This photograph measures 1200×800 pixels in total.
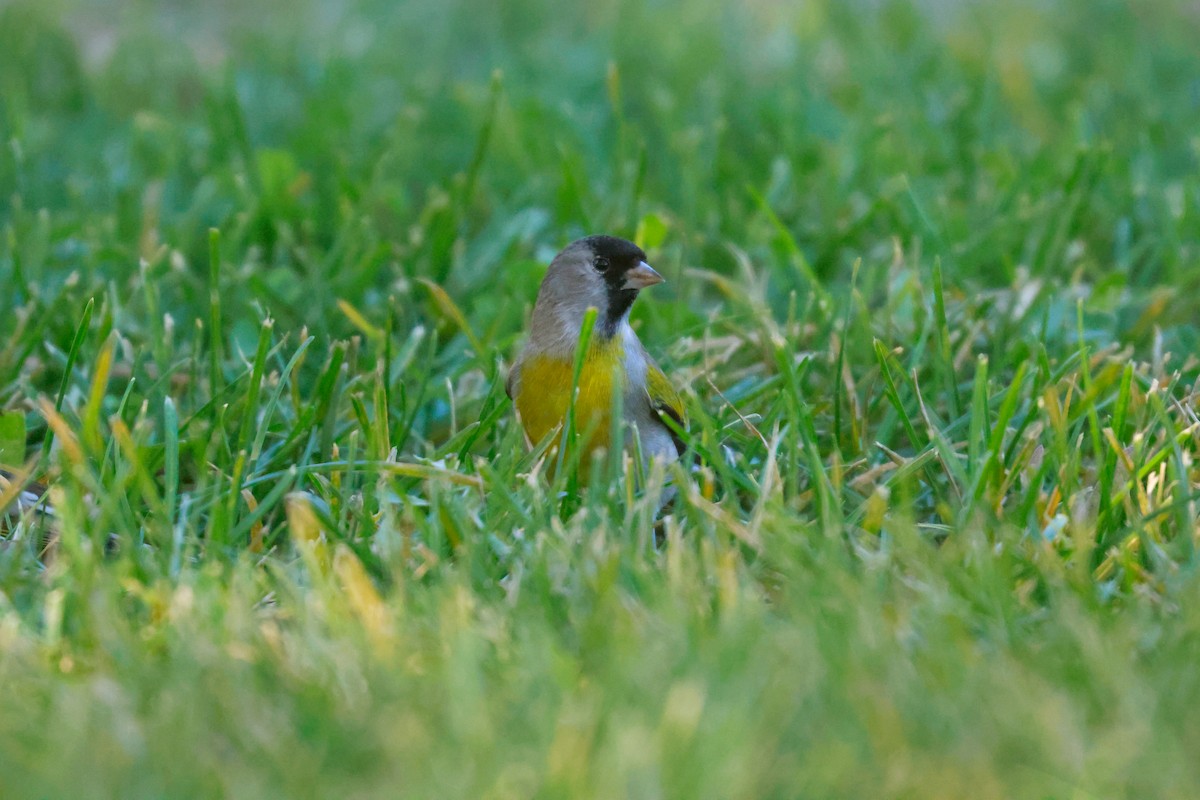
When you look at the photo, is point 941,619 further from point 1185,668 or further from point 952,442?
point 952,442

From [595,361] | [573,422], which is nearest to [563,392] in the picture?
[595,361]

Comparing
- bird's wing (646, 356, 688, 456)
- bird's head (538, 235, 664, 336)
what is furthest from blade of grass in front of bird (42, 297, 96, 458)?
bird's wing (646, 356, 688, 456)

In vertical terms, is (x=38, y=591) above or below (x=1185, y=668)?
below

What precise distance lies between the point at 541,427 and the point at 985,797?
1672mm

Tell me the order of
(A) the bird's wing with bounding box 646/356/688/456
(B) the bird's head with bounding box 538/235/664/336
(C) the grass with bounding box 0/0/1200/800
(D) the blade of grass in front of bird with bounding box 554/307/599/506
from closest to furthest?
(C) the grass with bounding box 0/0/1200/800 → (D) the blade of grass in front of bird with bounding box 554/307/599/506 → (A) the bird's wing with bounding box 646/356/688/456 → (B) the bird's head with bounding box 538/235/664/336

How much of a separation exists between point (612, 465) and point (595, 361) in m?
0.63

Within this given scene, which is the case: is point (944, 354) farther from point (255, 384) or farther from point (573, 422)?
point (255, 384)

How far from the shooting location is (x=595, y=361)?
3432mm

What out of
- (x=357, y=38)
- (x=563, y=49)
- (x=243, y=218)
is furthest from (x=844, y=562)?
(x=357, y=38)

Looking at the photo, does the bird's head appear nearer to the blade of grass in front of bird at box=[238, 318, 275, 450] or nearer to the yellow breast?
the yellow breast

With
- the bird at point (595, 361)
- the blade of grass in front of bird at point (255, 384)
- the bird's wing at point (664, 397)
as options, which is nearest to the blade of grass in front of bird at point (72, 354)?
the blade of grass in front of bird at point (255, 384)

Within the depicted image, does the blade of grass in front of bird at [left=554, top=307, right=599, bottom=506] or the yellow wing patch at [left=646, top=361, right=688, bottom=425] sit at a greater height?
the blade of grass in front of bird at [left=554, top=307, right=599, bottom=506]

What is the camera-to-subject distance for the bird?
334cm

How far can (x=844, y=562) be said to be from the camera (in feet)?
8.18
